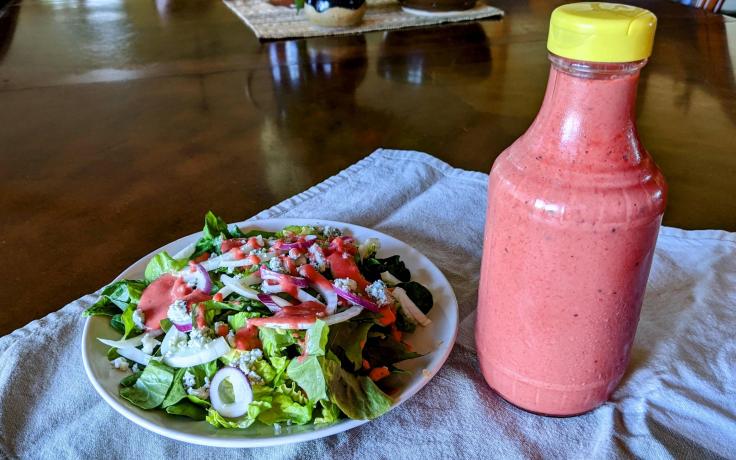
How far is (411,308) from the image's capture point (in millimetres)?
827

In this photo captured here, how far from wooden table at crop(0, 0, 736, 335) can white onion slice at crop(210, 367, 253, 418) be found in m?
0.37

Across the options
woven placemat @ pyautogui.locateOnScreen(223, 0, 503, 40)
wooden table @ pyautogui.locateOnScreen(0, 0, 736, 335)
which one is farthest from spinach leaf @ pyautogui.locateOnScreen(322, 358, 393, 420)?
woven placemat @ pyautogui.locateOnScreen(223, 0, 503, 40)

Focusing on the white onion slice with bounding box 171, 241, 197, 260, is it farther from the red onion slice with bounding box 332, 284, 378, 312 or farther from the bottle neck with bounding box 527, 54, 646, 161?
the bottle neck with bounding box 527, 54, 646, 161

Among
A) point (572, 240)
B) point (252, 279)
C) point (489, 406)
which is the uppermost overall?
point (572, 240)

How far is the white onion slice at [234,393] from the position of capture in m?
0.69

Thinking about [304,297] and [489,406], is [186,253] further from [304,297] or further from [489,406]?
[489,406]

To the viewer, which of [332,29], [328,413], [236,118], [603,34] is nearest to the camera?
[603,34]

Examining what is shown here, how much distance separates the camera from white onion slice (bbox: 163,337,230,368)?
703 mm

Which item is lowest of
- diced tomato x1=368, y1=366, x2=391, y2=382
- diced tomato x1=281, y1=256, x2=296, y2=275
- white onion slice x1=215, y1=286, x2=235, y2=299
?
diced tomato x1=368, y1=366, x2=391, y2=382

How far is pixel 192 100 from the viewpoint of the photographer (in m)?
1.65

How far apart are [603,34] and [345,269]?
0.43 metres

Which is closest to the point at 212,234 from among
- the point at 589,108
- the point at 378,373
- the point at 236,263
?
the point at 236,263

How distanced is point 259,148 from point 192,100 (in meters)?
0.37

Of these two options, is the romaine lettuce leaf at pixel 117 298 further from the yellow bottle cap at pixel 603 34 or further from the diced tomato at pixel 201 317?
the yellow bottle cap at pixel 603 34
